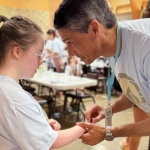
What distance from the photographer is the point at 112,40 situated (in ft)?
4.17

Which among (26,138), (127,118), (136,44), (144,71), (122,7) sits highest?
(122,7)

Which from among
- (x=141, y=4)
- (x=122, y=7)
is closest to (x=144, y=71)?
(x=141, y=4)

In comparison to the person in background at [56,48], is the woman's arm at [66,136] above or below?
below

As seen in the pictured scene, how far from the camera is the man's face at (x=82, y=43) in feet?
4.07

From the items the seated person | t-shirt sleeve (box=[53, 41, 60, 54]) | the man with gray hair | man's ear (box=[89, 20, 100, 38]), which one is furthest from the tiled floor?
man's ear (box=[89, 20, 100, 38])

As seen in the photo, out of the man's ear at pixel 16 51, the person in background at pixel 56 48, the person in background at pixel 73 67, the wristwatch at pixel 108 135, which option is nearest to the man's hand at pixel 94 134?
the wristwatch at pixel 108 135

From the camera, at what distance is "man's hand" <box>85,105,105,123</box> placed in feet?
5.61

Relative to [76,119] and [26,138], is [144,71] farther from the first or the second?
[76,119]

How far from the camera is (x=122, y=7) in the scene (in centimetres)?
1000

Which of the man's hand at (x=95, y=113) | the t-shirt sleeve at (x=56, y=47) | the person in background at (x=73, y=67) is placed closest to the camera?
the man's hand at (x=95, y=113)

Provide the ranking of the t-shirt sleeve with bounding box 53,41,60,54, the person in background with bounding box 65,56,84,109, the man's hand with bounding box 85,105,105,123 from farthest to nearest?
the t-shirt sleeve with bounding box 53,41,60,54 → the person in background with bounding box 65,56,84,109 → the man's hand with bounding box 85,105,105,123

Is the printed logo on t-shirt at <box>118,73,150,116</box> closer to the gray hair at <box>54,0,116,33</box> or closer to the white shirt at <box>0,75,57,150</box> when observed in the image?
the gray hair at <box>54,0,116,33</box>

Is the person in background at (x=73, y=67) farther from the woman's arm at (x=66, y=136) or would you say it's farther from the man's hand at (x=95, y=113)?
the woman's arm at (x=66, y=136)

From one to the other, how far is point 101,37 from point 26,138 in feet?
2.49
